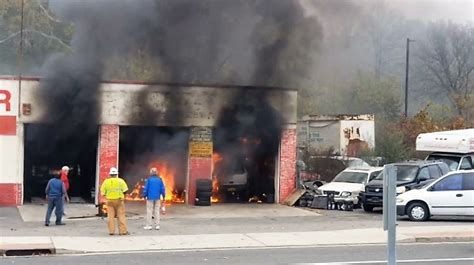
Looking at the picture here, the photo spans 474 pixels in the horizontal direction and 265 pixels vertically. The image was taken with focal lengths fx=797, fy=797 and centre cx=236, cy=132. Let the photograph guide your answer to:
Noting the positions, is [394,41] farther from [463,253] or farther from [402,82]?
[463,253]

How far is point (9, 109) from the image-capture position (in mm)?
23453

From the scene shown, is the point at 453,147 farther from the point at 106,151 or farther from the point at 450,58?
the point at 450,58

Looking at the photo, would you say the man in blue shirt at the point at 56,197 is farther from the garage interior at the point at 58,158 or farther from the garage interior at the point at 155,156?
the garage interior at the point at 155,156

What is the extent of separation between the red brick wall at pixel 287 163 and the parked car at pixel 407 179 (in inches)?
113

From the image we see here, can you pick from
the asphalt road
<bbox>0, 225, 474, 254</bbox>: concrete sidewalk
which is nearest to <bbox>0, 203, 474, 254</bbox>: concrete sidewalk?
<bbox>0, 225, 474, 254</bbox>: concrete sidewalk

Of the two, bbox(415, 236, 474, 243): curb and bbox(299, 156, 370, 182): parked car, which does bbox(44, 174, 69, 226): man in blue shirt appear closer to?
bbox(415, 236, 474, 243): curb

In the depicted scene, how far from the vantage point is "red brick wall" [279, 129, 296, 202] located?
25.9 m

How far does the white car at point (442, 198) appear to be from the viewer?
20531 millimetres

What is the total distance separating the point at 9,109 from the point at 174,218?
622cm

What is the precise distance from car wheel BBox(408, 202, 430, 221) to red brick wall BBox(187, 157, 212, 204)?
6.91m

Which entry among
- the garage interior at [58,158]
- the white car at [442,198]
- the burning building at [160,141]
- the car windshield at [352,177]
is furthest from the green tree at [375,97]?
the white car at [442,198]

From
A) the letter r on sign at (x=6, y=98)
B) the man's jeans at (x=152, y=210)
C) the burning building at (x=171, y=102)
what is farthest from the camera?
the burning building at (x=171, y=102)

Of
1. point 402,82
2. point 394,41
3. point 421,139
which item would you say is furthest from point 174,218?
point 402,82

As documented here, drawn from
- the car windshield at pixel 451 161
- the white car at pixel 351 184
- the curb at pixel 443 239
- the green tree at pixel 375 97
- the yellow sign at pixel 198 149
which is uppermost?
the green tree at pixel 375 97
